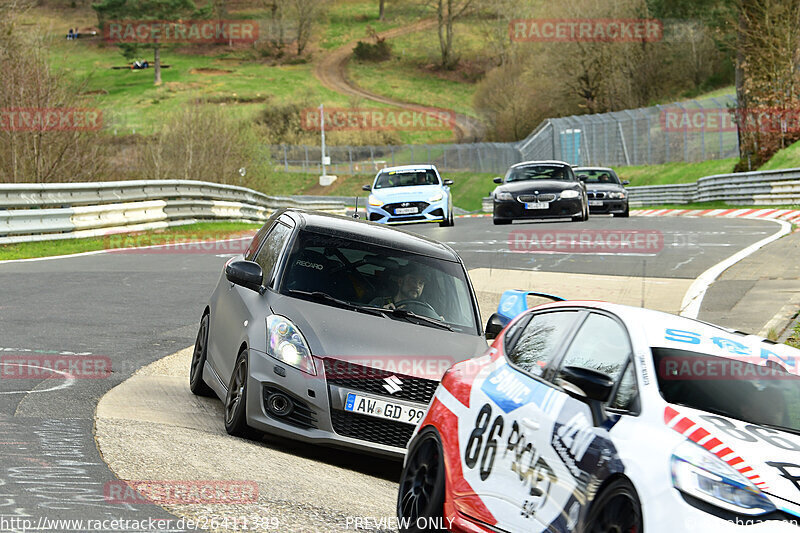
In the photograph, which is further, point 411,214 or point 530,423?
point 411,214

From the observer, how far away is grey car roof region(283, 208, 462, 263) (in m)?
9.05

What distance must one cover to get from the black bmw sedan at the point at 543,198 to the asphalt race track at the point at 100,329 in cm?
43

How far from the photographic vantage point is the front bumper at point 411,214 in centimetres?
2772

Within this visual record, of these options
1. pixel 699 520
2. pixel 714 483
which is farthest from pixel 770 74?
pixel 699 520

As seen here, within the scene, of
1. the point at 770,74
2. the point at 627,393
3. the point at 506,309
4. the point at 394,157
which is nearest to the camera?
the point at 627,393

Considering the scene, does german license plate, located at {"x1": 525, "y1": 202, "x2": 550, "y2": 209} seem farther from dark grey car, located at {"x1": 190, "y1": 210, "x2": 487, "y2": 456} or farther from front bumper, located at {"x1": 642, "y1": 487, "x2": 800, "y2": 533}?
front bumper, located at {"x1": 642, "y1": 487, "x2": 800, "y2": 533}

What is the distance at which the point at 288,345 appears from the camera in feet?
25.3

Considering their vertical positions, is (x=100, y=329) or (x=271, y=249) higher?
(x=271, y=249)
